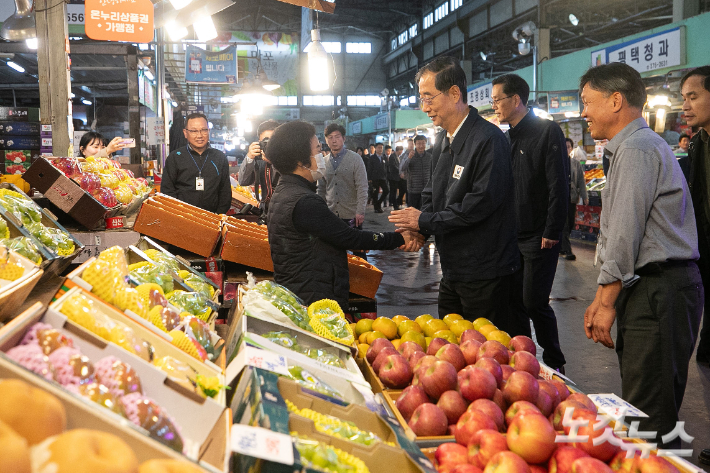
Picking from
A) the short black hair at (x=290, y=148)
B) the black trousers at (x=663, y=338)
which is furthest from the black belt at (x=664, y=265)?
the short black hair at (x=290, y=148)

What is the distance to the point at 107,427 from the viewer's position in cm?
97

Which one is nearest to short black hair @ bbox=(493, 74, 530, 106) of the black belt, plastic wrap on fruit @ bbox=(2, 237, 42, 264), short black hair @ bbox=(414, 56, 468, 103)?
short black hair @ bbox=(414, 56, 468, 103)

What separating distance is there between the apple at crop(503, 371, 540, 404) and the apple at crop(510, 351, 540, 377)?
197 millimetres

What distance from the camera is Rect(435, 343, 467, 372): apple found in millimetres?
2129

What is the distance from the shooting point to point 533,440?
60.5 inches

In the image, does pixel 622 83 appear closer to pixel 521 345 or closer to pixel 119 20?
pixel 521 345

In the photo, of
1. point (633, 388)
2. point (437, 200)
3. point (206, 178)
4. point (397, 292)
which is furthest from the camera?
point (397, 292)

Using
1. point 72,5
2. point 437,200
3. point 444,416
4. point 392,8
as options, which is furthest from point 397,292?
point 392,8

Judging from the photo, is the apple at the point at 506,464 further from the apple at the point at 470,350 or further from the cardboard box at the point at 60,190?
the cardboard box at the point at 60,190

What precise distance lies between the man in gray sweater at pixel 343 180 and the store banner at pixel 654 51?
6.03 metres

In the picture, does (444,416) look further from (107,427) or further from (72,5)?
(72,5)

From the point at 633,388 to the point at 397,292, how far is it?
5.10m

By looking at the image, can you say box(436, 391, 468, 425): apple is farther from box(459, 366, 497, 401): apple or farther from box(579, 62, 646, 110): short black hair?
box(579, 62, 646, 110): short black hair

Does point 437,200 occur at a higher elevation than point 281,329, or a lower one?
higher
